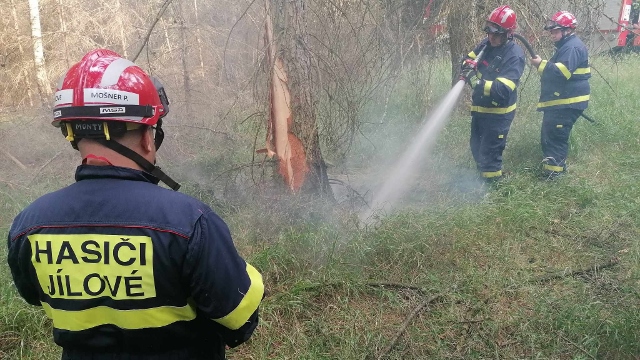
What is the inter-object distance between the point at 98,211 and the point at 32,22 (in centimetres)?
1094

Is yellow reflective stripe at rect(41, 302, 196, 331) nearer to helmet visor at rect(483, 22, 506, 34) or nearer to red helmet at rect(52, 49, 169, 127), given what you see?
red helmet at rect(52, 49, 169, 127)

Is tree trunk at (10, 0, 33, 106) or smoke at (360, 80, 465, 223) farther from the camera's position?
tree trunk at (10, 0, 33, 106)

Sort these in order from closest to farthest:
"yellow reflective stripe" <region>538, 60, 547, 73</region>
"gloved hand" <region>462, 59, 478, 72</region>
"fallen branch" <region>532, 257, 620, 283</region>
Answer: "fallen branch" <region>532, 257, 620, 283</region>, "gloved hand" <region>462, 59, 478, 72</region>, "yellow reflective stripe" <region>538, 60, 547, 73</region>

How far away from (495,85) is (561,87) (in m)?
1.08

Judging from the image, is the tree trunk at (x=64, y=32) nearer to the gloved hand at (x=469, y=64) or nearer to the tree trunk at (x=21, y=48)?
the tree trunk at (x=21, y=48)

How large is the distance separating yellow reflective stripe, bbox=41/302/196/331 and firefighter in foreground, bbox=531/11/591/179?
5266mm

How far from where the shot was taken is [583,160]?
614 cm

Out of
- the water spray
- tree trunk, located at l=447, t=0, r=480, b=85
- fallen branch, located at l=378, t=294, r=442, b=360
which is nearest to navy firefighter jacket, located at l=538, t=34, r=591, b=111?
the water spray

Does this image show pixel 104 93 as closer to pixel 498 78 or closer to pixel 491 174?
pixel 498 78

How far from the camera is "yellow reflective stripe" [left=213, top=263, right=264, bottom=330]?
141 cm

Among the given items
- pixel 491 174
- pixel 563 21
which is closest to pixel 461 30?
pixel 563 21

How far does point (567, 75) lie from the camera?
5.37m

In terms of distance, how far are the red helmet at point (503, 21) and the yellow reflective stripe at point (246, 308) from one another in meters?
4.66

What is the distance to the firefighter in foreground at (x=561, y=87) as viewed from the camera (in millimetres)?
5406
